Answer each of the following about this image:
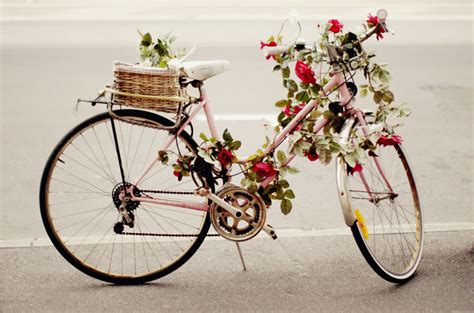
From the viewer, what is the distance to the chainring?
4164 mm

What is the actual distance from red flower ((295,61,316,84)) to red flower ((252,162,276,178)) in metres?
0.53

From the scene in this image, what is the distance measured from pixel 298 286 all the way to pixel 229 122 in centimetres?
343

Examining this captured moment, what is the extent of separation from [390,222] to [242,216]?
120 cm

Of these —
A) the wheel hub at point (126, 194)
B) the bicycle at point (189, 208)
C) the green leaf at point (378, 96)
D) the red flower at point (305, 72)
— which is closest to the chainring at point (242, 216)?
the bicycle at point (189, 208)

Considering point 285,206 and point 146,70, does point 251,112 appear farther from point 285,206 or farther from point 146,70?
point 146,70

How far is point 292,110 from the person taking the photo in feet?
14.0

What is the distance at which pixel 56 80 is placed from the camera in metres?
8.82

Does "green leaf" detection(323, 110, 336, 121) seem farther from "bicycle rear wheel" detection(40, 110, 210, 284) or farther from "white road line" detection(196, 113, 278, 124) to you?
"white road line" detection(196, 113, 278, 124)

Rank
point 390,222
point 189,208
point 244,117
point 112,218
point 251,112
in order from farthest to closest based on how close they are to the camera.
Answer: point 251,112, point 244,117, point 112,218, point 390,222, point 189,208

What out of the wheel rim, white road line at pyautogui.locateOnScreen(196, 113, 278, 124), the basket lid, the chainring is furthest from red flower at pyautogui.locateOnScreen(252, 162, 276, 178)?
white road line at pyautogui.locateOnScreen(196, 113, 278, 124)

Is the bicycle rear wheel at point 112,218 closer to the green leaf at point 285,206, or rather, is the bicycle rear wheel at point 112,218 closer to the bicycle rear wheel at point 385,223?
the green leaf at point 285,206

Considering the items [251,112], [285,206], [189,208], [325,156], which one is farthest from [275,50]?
[251,112]

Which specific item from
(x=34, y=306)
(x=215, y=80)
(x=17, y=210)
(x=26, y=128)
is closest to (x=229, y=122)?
(x=215, y=80)

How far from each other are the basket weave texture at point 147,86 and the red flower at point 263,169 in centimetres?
58
